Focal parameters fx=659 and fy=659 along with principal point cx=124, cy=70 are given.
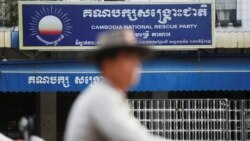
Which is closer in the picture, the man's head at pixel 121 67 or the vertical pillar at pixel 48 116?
the man's head at pixel 121 67

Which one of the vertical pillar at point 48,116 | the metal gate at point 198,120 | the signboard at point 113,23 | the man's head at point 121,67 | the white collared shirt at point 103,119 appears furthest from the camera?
the vertical pillar at point 48,116

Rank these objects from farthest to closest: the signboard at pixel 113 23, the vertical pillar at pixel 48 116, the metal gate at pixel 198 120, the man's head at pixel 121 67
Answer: the vertical pillar at pixel 48 116 → the signboard at pixel 113 23 → the metal gate at pixel 198 120 → the man's head at pixel 121 67

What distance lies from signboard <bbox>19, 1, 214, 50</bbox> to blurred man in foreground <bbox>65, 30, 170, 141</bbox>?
1275cm

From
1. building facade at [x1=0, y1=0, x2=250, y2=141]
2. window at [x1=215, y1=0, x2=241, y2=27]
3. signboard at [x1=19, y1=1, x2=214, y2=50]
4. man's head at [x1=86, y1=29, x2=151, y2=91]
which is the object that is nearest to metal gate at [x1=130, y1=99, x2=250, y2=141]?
building facade at [x1=0, y1=0, x2=250, y2=141]

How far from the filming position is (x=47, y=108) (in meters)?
18.1

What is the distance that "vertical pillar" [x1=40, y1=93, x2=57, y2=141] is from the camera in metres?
18.0

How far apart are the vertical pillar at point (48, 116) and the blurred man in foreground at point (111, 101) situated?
1510cm

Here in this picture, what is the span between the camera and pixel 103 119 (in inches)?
111

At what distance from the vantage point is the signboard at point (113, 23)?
15805 mm

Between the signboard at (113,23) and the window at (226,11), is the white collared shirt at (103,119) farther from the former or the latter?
the window at (226,11)

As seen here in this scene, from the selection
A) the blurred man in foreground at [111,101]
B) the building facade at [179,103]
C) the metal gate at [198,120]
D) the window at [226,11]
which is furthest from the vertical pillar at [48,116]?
the blurred man in foreground at [111,101]

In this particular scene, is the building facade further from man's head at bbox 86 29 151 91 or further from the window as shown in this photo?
man's head at bbox 86 29 151 91

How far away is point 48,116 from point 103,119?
50.5 feet

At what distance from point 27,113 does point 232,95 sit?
19.5 ft
